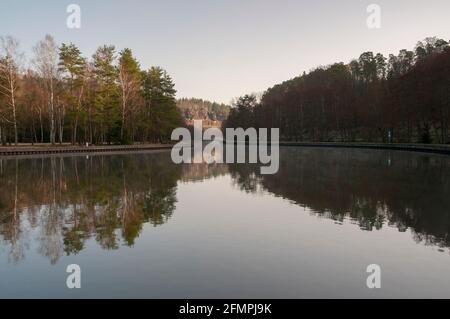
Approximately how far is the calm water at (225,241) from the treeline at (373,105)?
47.6 meters

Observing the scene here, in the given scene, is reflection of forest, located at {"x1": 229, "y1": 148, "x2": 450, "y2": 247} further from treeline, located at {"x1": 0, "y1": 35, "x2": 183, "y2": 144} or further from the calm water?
treeline, located at {"x1": 0, "y1": 35, "x2": 183, "y2": 144}

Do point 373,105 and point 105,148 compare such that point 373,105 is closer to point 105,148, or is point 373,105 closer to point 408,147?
point 408,147

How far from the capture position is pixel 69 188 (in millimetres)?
22578

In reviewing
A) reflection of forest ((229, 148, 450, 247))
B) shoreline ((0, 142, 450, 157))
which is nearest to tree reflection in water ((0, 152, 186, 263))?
reflection of forest ((229, 148, 450, 247))

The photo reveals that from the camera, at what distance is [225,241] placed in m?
11.7

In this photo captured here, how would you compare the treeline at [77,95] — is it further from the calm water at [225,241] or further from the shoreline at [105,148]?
the calm water at [225,241]

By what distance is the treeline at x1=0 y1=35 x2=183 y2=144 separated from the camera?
59.1 meters

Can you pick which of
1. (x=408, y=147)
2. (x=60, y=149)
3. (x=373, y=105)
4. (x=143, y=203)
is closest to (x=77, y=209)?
(x=143, y=203)

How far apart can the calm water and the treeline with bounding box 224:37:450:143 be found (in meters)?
47.6

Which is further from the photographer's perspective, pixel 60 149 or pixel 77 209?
pixel 60 149

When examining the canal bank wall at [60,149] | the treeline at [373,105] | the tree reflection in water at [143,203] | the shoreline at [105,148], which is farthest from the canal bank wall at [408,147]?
the canal bank wall at [60,149]

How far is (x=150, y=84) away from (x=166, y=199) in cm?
7473

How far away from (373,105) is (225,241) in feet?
272

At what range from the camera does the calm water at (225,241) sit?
26.7ft
